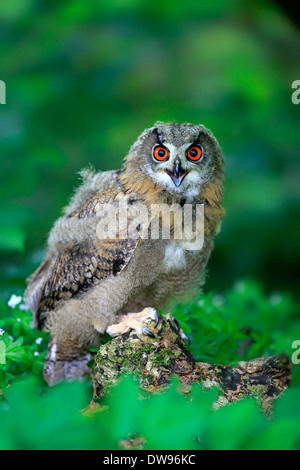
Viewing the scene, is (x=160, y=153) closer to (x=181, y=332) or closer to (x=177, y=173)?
(x=177, y=173)

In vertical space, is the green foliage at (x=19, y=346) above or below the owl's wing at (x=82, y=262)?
below

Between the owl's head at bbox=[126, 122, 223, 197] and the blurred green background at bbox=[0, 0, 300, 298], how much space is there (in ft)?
3.06

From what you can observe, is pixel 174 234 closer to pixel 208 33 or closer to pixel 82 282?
pixel 82 282

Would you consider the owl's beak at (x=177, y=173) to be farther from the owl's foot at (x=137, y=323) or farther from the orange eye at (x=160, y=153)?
the owl's foot at (x=137, y=323)

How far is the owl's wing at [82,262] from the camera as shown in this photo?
7.90 ft

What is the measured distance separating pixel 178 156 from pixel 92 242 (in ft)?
2.00

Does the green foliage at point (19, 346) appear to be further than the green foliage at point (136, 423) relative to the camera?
Yes

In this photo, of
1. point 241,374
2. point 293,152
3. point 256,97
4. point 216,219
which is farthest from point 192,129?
point 293,152

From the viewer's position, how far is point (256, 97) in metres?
3.61

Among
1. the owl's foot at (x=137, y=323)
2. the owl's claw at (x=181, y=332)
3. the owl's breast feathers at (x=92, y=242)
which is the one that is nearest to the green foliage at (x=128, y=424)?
the owl's foot at (x=137, y=323)

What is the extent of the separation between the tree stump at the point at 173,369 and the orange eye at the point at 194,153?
81cm

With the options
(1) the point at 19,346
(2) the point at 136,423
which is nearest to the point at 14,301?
(1) the point at 19,346

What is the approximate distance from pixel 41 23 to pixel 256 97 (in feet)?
5.54

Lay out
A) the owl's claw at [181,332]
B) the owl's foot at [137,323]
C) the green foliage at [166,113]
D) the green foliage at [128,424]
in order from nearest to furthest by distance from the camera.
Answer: the green foliage at [128,424], the owl's foot at [137,323], the owl's claw at [181,332], the green foliage at [166,113]
